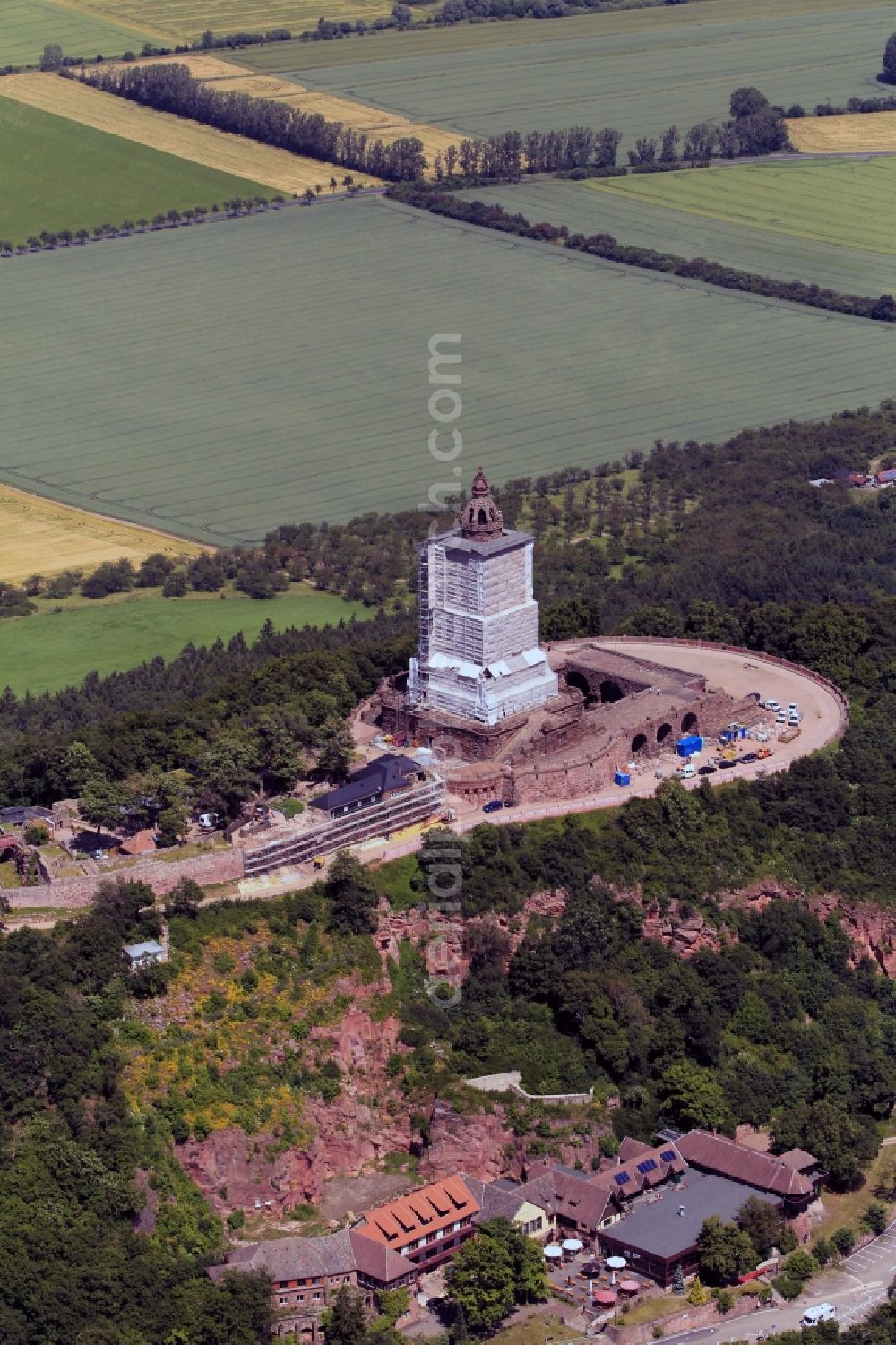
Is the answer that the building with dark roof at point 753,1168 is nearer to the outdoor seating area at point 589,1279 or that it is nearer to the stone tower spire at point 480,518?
the outdoor seating area at point 589,1279

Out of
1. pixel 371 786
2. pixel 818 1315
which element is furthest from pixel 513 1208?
pixel 371 786

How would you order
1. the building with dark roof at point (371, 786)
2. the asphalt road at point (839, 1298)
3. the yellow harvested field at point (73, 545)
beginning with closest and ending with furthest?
the asphalt road at point (839, 1298), the building with dark roof at point (371, 786), the yellow harvested field at point (73, 545)

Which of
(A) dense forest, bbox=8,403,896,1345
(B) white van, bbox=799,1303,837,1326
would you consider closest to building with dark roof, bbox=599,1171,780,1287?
(A) dense forest, bbox=8,403,896,1345

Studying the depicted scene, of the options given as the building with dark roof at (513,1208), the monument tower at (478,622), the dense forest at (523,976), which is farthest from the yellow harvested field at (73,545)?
the building with dark roof at (513,1208)

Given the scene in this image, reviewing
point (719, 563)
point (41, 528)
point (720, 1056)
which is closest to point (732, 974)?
point (720, 1056)

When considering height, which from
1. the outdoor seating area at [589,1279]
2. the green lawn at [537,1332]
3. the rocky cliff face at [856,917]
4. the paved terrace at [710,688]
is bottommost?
the green lawn at [537,1332]

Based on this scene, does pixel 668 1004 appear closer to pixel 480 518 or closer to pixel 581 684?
pixel 581 684

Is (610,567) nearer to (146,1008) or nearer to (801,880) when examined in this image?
(801,880)

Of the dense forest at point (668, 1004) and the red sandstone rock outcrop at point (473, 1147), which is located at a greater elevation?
the dense forest at point (668, 1004)
